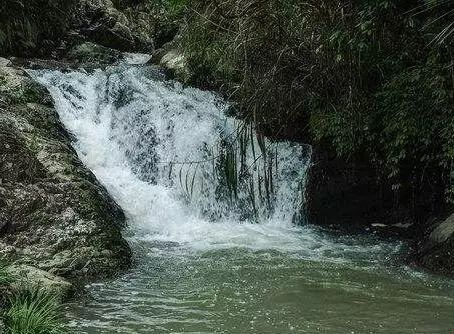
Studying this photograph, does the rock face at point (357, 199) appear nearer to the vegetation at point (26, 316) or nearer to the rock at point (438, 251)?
the rock at point (438, 251)

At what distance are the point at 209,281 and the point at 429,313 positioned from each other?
2.23m

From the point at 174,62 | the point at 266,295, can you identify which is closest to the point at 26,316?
the point at 266,295

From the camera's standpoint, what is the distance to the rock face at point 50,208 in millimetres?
6363

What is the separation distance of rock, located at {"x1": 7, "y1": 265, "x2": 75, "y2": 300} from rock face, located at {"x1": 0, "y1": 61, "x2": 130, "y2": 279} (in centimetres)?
46

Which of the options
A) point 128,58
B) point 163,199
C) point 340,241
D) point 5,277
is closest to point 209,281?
point 5,277

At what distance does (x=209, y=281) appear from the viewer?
242 inches

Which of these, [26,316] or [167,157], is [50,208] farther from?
[167,157]

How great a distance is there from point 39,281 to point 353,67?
4452 millimetres

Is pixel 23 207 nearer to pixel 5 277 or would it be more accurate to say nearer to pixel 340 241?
pixel 5 277

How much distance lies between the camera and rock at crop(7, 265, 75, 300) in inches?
201

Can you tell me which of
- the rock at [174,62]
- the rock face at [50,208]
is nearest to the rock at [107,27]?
the rock at [174,62]

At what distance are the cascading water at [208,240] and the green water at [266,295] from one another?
0.06ft

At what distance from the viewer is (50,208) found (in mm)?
6965

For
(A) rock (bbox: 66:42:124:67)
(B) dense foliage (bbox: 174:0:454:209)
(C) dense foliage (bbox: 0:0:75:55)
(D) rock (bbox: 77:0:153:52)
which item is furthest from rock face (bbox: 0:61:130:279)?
(D) rock (bbox: 77:0:153:52)
